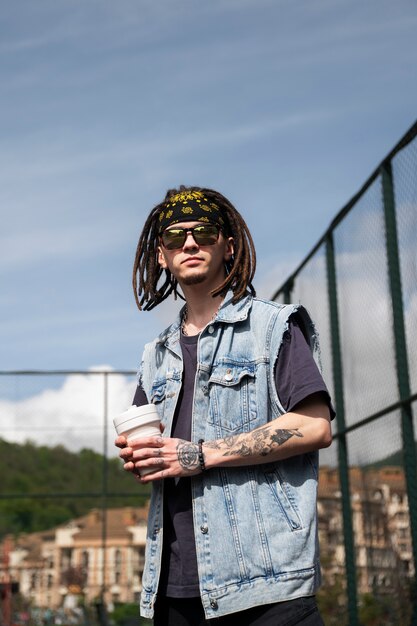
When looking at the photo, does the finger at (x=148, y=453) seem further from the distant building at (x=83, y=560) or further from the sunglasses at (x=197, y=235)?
the distant building at (x=83, y=560)

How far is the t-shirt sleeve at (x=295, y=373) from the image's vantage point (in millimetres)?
2336

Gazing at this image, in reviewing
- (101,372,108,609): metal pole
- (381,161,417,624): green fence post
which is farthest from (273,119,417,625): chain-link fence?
(101,372,108,609): metal pole

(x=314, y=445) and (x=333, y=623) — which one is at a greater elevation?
(x=314, y=445)

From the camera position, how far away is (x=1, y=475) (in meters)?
14.3

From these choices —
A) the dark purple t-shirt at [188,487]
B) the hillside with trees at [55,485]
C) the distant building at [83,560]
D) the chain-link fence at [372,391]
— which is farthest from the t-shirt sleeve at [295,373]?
the hillside with trees at [55,485]

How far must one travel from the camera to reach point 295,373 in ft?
7.77

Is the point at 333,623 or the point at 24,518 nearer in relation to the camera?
the point at 333,623

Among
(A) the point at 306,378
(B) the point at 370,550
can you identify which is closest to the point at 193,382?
(A) the point at 306,378

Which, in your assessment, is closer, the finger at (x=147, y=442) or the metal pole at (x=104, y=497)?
the finger at (x=147, y=442)

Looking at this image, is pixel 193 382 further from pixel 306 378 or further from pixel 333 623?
pixel 333 623

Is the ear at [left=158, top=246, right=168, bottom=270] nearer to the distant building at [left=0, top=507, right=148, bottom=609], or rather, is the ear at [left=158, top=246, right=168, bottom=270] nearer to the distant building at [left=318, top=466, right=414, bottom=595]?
the distant building at [left=318, top=466, right=414, bottom=595]

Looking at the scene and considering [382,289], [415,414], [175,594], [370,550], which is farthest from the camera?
[370,550]

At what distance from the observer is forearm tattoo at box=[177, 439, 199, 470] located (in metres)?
2.30

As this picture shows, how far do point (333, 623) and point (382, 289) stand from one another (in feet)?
8.15
